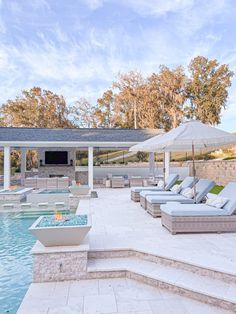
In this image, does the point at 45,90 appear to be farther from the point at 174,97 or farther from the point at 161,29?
the point at 161,29

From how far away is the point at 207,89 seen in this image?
40250 millimetres

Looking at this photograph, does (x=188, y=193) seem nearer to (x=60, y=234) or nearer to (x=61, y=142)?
(x=60, y=234)

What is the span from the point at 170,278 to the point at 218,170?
60.9ft

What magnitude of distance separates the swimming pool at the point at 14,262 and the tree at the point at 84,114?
103ft

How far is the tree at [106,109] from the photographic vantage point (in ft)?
140

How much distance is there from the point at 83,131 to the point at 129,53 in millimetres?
11214

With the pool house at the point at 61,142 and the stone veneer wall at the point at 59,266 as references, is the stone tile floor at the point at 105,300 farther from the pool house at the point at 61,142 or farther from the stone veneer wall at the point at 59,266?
the pool house at the point at 61,142

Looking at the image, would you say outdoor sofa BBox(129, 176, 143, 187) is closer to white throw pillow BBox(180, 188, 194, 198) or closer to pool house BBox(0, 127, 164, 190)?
pool house BBox(0, 127, 164, 190)

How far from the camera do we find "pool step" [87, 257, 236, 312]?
453 centimetres

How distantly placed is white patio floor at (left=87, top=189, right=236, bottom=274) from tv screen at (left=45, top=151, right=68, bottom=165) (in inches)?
583

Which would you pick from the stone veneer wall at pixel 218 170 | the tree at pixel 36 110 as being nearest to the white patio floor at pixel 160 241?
the stone veneer wall at pixel 218 170

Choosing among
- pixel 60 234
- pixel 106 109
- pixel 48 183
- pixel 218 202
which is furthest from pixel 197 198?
pixel 106 109

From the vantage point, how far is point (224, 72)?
40281 mm

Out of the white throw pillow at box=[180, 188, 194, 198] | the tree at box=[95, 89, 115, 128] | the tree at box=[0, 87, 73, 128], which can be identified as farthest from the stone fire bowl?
the tree at box=[95, 89, 115, 128]
